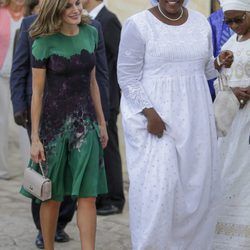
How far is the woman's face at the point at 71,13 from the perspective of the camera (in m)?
5.52

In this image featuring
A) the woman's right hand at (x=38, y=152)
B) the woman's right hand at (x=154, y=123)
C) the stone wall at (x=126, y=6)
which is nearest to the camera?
the woman's right hand at (x=154, y=123)

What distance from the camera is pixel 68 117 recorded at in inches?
221

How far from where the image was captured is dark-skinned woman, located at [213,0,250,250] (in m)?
5.67

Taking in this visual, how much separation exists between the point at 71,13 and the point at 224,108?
1.10 metres

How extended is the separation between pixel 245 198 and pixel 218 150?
1.18 ft

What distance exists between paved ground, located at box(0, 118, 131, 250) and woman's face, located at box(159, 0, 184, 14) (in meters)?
1.93

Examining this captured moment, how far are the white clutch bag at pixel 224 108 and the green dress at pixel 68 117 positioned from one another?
769mm

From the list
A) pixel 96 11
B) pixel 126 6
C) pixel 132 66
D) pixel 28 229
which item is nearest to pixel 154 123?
pixel 132 66

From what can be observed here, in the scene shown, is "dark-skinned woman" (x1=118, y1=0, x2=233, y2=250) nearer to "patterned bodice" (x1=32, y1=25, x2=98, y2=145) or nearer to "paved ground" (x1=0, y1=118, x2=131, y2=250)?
"patterned bodice" (x1=32, y1=25, x2=98, y2=145)

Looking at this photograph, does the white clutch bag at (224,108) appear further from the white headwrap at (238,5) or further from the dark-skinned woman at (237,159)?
the white headwrap at (238,5)

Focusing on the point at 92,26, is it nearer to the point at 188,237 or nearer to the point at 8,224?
the point at 188,237

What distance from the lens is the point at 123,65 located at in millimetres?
5426

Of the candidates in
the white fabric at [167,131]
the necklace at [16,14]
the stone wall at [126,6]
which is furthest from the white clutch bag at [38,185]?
the necklace at [16,14]

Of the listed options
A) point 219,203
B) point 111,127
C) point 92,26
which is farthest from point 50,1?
point 111,127
